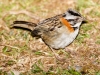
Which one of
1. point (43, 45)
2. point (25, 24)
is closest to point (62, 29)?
point (43, 45)

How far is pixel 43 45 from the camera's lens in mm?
7477

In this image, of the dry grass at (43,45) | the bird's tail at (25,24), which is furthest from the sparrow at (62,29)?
the bird's tail at (25,24)

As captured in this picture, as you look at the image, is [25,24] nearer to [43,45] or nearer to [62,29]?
[43,45]

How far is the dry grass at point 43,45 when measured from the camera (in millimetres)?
6664

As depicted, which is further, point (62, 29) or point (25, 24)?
point (25, 24)

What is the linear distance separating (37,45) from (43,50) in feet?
0.78

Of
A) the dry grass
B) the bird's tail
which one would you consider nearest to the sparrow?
the dry grass

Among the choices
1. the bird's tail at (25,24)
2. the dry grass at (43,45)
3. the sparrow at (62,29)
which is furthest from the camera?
the bird's tail at (25,24)

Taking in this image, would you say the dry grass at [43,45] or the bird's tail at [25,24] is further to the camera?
the bird's tail at [25,24]

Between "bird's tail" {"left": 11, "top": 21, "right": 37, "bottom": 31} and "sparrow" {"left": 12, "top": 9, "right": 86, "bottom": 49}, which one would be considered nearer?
"sparrow" {"left": 12, "top": 9, "right": 86, "bottom": 49}

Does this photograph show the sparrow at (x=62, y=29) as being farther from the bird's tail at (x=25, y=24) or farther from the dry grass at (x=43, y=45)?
the bird's tail at (x=25, y=24)

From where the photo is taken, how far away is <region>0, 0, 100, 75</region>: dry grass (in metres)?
6.66

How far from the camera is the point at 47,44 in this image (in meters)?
7.29

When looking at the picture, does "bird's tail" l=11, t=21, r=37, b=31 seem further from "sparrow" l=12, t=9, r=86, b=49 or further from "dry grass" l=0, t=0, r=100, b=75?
"sparrow" l=12, t=9, r=86, b=49
